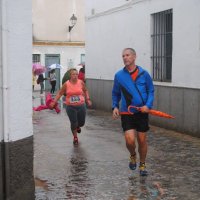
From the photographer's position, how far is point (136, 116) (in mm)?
6906

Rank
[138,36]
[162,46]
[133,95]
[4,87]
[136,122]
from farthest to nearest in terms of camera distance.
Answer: [138,36]
[162,46]
[136,122]
[133,95]
[4,87]

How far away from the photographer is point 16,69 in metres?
5.22

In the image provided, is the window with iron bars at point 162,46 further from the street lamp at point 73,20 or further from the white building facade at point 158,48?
the street lamp at point 73,20

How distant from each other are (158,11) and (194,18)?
1.84 meters

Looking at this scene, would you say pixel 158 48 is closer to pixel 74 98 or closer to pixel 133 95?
pixel 74 98

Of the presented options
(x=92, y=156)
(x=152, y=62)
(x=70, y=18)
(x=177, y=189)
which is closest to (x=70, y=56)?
(x=70, y=18)

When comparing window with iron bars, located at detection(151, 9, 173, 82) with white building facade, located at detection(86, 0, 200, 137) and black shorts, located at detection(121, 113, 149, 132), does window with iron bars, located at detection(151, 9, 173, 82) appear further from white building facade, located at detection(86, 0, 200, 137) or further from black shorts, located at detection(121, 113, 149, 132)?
black shorts, located at detection(121, 113, 149, 132)

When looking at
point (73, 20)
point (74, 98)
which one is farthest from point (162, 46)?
point (73, 20)

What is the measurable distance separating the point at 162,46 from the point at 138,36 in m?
1.21

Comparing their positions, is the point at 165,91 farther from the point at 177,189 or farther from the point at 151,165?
the point at 177,189

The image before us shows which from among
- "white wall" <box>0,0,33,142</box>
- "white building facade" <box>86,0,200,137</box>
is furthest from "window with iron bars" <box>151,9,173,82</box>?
"white wall" <box>0,0,33,142</box>

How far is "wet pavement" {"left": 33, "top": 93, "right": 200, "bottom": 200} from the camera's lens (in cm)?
618

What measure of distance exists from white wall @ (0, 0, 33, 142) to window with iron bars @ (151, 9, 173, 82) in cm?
718

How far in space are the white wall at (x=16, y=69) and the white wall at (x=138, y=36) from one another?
231 inches
